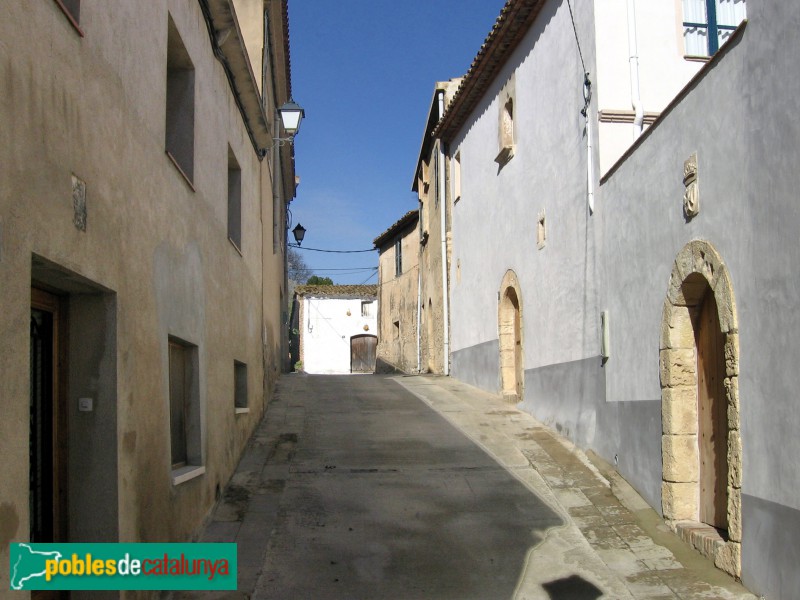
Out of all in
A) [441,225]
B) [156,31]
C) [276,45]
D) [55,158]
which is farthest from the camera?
[441,225]

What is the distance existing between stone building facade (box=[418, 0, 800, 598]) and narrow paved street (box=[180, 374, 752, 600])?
43 centimetres

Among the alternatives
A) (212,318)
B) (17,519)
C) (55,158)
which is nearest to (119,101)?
(55,158)

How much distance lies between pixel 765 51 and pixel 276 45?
1114 centimetres

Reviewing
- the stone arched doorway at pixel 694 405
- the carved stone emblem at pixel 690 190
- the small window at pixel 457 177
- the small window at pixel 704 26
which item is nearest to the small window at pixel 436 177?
the small window at pixel 457 177

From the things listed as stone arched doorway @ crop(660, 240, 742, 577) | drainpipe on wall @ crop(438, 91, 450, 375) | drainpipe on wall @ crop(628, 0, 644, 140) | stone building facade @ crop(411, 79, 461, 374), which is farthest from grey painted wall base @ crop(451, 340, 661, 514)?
stone building facade @ crop(411, 79, 461, 374)

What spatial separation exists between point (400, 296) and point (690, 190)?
835 inches

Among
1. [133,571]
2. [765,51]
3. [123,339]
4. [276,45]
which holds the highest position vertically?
[276,45]

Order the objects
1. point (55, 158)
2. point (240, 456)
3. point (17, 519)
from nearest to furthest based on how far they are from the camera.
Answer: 1. point (17, 519)
2. point (55, 158)
3. point (240, 456)

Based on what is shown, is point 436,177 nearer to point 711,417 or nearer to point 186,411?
point 711,417

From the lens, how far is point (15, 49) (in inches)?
129

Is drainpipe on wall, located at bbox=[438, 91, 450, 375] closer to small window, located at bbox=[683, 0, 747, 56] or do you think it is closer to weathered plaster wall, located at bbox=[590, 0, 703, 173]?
small window, located at bbox=[683, 0, 747, 56]

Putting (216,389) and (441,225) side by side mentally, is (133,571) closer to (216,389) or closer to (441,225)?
(216,389)

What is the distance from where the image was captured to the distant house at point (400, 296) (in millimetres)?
25297

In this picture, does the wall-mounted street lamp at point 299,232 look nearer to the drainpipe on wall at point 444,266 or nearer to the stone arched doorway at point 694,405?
the drainpipe on wall at point 444,266
